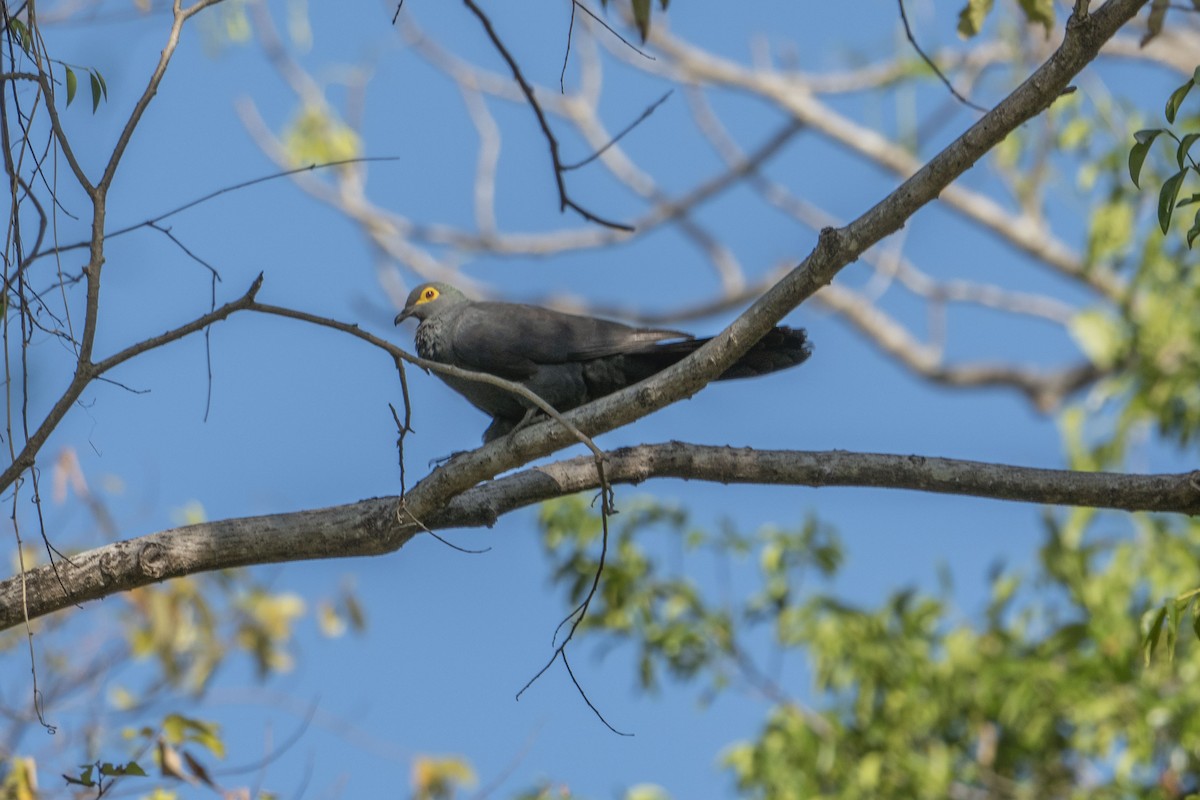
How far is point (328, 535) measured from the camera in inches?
139

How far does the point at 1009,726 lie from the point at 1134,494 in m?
3.31

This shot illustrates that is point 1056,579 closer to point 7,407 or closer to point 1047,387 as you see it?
point 7,407

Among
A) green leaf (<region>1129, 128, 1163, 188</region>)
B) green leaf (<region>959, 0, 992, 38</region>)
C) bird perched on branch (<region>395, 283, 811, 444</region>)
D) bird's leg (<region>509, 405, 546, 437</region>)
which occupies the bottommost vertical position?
green leaf (<region>1129, 128, 1163, 188</region>)

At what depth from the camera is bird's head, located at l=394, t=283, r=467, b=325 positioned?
21.0 ft

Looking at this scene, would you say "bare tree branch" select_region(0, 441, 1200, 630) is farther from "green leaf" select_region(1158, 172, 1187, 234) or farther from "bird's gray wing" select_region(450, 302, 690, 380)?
"bird's gray wing" select_region(450, 302, 690, 380)

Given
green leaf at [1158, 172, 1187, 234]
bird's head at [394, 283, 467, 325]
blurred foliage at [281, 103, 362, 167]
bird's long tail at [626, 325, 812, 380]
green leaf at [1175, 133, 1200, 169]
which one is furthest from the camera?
blurred foliage at [281, 103, 362, 167]

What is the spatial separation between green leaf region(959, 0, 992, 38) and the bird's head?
8.41 ft

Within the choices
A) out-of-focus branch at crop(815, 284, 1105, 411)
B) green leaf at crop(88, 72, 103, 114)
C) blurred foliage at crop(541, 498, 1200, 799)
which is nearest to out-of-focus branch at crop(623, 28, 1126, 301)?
out-of-focus branch at crop(815, 284, 1105, 411)

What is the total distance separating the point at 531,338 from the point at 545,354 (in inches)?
4.2

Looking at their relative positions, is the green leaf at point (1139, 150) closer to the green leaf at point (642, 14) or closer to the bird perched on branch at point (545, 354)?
the green leaf at point (642, 14)

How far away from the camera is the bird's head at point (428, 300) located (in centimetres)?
640

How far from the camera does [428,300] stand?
6500mm

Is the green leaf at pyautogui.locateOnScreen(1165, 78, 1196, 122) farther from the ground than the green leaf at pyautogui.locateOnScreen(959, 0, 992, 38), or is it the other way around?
the green leaf at pyautogui.locateOnScreen(959, 0, 992, 38)

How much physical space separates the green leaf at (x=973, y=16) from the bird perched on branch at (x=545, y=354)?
145 cm
